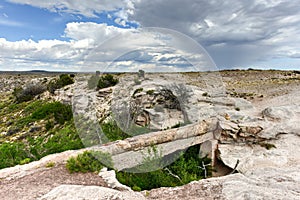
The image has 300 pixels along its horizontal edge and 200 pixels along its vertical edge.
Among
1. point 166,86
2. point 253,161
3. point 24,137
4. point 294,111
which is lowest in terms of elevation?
point 24,137

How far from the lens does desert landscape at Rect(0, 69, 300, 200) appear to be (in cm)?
486

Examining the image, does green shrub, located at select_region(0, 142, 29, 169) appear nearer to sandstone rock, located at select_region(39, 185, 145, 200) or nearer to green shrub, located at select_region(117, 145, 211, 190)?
green shrub, located at select_region(117, 145, 211, 190)

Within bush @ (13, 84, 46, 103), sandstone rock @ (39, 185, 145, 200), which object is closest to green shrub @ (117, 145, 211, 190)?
sandstone rock @ (39, 185, 145, 200)

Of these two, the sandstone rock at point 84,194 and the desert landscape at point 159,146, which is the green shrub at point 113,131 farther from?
the sandstone rock at point 84,194

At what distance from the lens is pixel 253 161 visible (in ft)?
28.2

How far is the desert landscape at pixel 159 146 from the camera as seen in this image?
4863 millimetres

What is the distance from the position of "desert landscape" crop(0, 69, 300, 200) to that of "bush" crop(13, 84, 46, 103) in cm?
880

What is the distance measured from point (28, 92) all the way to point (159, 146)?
21154mm

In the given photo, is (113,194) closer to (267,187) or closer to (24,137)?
(267,187)

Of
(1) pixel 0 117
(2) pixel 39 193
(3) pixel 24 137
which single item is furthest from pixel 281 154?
(1) pixel 0 117

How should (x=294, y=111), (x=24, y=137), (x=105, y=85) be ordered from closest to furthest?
(x=294, y=111) → (x=105, y=85) → (x=24, y=137)

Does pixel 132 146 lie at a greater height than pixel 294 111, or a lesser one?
lesser

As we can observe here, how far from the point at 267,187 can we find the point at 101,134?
5805mm

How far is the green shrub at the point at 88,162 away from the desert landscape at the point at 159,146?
1.0 inches
